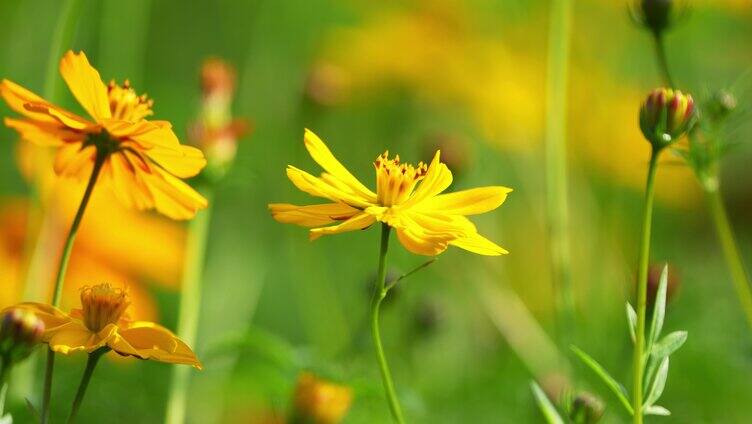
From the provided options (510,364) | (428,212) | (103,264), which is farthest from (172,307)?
(428,212)

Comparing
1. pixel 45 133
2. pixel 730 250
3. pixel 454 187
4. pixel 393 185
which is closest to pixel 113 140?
pixel 45 133

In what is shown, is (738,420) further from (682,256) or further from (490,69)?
(490,69)

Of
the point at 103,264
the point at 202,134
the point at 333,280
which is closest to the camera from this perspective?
the point at 202,134

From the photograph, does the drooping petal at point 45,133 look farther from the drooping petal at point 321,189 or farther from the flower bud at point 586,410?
the flower bud at point 586,410

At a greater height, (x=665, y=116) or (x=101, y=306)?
(x=665, y=116)

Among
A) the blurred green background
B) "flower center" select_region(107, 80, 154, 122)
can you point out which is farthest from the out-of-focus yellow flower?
"flower center" select_region(107, 80, 154, 122)

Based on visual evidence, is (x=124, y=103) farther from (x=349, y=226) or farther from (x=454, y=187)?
(x=454, y=187)
